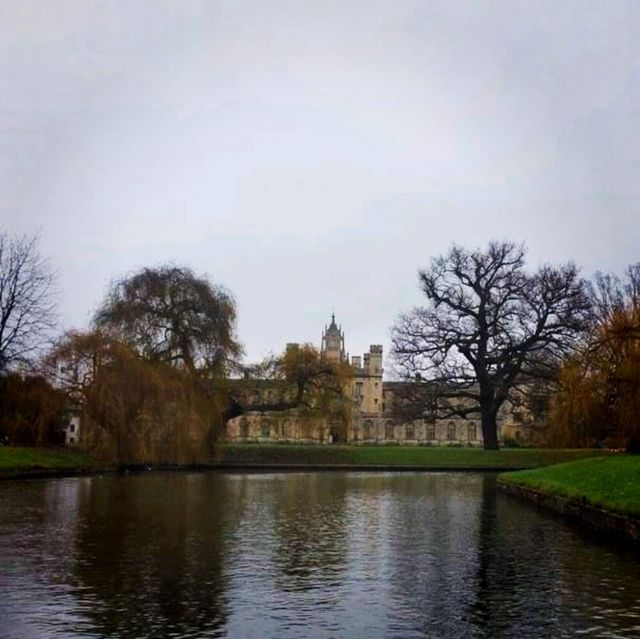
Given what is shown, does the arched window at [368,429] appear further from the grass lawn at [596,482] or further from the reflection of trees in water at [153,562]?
the reflection of trees in water at [153,562]

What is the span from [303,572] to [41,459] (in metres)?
32.1

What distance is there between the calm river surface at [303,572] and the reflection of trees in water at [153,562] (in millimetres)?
39

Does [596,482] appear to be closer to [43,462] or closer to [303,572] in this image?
[303,572]

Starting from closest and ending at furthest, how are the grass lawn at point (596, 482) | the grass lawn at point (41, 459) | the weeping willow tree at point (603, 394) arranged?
the grass lawn at point (596, 482) < the weeping willow tree at point (603, 394) < the grass lawn at point (41, 459)

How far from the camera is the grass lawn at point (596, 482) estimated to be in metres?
21.9

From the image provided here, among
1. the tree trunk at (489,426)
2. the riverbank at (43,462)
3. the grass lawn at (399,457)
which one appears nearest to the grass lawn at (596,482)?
the grass lawn at (399,457)

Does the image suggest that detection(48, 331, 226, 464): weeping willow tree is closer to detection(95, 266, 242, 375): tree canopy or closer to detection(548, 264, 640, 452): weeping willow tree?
detection(95, 266, 242, 375): tree canopy

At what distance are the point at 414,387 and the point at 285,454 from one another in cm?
997

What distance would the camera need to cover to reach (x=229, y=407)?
2218 inches

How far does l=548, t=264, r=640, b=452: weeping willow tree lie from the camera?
3431cm

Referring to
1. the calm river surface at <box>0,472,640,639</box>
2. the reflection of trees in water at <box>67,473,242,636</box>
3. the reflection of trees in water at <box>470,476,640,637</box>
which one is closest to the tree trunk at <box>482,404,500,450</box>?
the calm river surface at <box>0,472,640,639</box>

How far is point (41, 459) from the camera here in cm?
4303

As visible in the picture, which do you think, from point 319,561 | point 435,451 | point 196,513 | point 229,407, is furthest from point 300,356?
point 319,561

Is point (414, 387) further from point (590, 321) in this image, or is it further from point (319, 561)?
point (319, 561)
